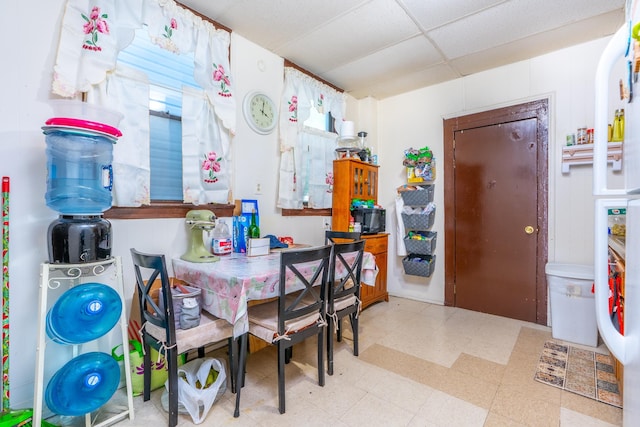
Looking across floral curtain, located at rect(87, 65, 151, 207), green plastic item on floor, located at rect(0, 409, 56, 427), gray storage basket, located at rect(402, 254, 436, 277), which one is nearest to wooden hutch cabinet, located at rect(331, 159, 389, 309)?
gray storage basket, located at rect(402, 254, 436, 277)

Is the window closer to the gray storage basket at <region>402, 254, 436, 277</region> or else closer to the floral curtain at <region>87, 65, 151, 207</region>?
the floral curtain at <region>87, 65, 151, 207</region>

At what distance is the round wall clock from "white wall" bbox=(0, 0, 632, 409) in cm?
7

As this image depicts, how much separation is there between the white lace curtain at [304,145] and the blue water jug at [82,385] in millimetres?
1875

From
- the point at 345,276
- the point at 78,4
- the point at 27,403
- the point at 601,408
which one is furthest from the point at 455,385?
the point at 78,4

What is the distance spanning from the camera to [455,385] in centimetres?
204

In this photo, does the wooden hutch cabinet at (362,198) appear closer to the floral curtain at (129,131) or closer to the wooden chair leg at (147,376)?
the floral curtain at (129,131)

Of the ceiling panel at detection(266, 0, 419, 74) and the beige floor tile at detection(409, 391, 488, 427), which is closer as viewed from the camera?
the beige floor tile at detection(409, 391, 488, 427)

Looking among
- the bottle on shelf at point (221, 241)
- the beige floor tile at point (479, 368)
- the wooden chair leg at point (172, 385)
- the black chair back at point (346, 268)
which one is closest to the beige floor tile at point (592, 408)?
the beige floor tile at point (479, 368)

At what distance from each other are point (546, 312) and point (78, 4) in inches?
177

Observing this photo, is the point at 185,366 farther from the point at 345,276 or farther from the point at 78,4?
the point at 78,4

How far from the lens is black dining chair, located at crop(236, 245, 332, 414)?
176 centimetres

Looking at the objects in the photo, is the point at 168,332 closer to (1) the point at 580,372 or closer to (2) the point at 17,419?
(2) the point at 17,419

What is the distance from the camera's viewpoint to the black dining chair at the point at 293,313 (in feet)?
5.79

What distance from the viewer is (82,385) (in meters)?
1.52
